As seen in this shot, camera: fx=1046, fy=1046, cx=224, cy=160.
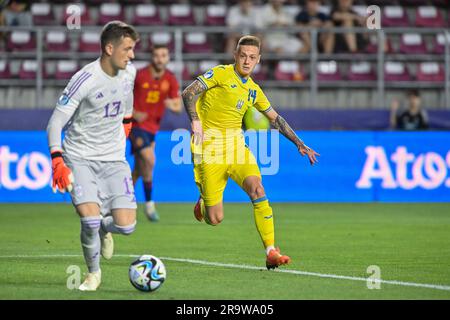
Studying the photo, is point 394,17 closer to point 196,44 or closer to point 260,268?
point 196,44

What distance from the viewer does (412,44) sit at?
22.0 meters

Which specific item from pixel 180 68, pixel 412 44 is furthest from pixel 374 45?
pixel 180 68

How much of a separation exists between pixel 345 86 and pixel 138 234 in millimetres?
8643

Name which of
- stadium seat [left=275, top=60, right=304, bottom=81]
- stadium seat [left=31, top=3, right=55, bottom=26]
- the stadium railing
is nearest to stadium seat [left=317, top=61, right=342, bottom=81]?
the stadium railing

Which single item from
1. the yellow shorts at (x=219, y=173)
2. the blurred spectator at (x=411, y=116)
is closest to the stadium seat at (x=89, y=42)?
the blurred spectator at (x=411, y=116)

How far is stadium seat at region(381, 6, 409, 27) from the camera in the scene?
22.6 m

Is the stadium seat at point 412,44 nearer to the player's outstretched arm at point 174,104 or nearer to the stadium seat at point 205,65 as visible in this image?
the stadium seat at point 205,65

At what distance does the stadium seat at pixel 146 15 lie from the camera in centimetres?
2172

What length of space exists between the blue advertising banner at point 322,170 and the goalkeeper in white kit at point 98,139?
9.85m

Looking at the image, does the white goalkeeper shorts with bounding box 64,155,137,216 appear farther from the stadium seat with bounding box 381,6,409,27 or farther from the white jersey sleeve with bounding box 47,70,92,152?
the stadium seat with bounding box 381,6,409,27

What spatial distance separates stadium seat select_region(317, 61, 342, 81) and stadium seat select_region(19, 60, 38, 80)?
18.5 ft

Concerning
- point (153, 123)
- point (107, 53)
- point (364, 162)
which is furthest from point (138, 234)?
point (364, 162)

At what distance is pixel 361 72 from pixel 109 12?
17.5 feet
